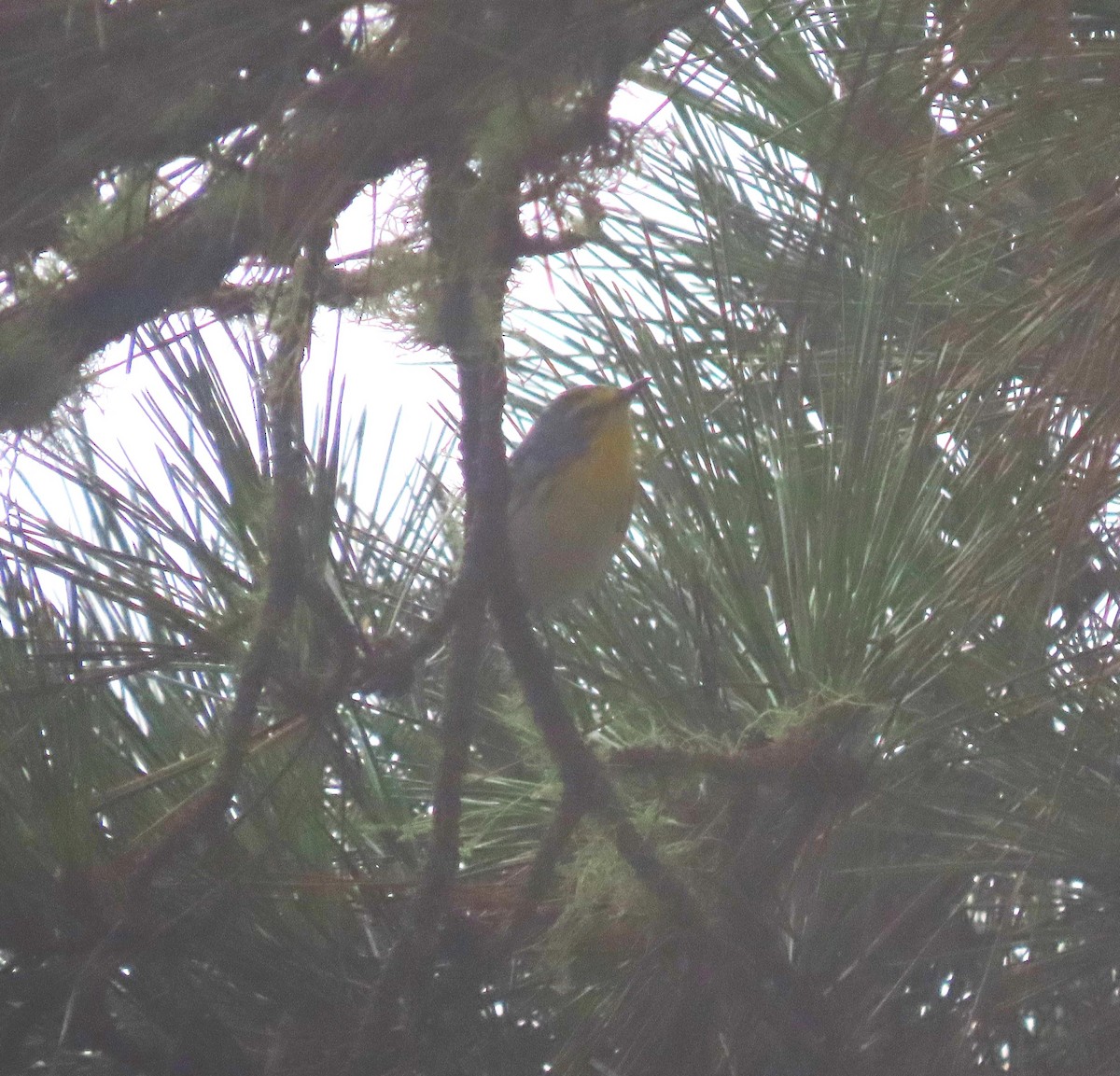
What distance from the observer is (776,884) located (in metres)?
1.48

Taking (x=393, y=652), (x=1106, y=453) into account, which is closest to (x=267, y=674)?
(x=393, y=652)

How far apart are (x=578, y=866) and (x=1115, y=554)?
0.70 meters

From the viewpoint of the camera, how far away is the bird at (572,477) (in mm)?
2197

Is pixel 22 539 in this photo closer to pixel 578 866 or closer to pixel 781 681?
pixel 578 866

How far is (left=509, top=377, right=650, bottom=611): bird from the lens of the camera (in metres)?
2.20

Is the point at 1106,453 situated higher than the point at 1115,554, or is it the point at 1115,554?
the point at 1115,554

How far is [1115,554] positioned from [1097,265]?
584 millimetres

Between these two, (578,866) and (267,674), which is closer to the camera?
(267,674)

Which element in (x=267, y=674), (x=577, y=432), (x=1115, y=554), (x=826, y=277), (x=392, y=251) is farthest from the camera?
(x=577, y=432)

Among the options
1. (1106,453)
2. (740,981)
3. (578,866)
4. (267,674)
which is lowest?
(740,981)

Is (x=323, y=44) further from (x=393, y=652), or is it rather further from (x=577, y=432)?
(x=577, y=432)

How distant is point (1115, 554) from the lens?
166 centimetres

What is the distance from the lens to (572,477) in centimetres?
242

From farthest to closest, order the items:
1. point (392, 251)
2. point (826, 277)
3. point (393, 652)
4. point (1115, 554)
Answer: point (826, 277), point (1115, 554), point (393, 652), point (392, 251)
